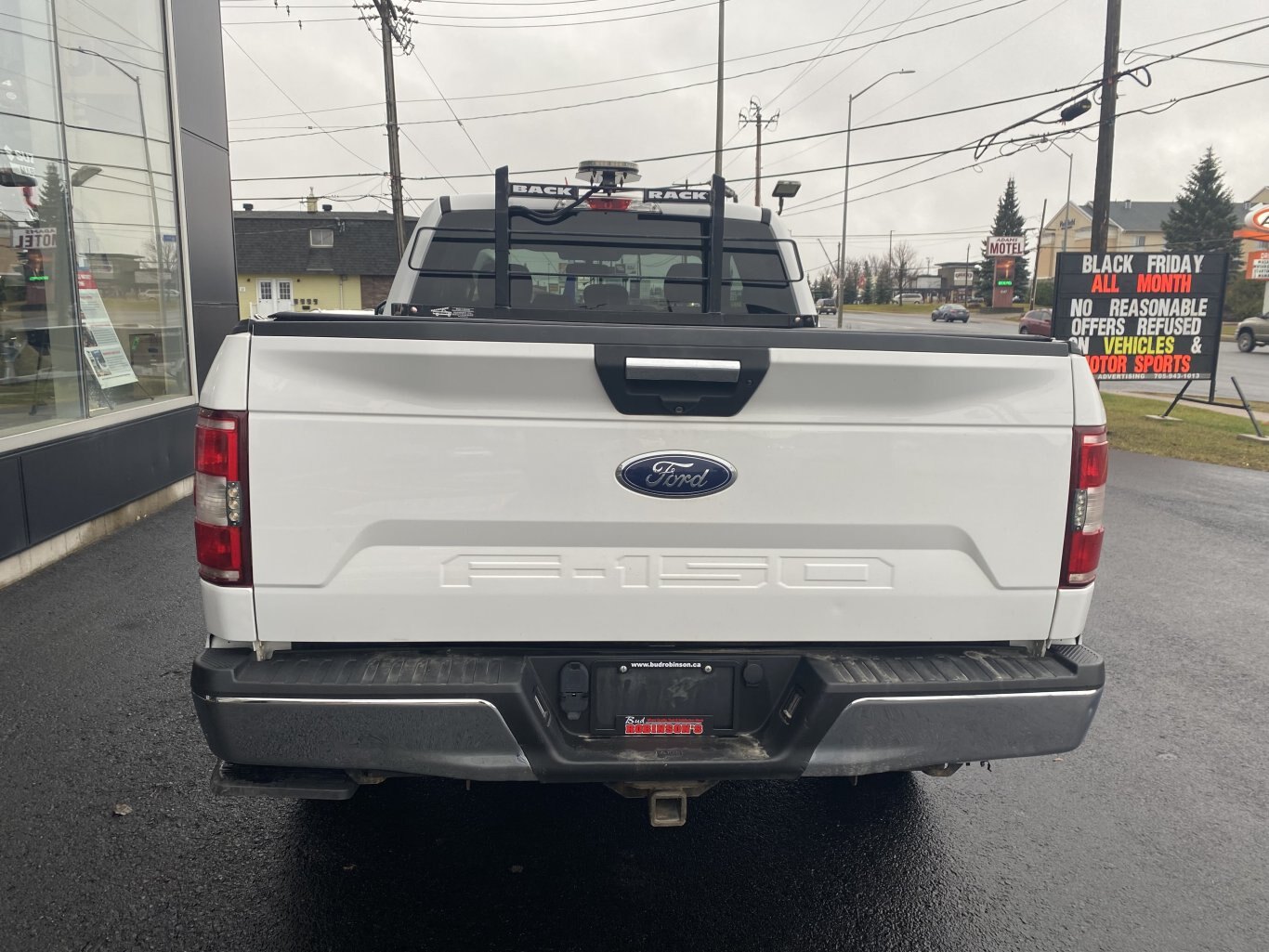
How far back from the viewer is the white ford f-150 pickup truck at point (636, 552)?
7.64ft

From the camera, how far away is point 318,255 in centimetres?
5378

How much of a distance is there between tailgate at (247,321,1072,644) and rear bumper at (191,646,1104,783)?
76 millimetres

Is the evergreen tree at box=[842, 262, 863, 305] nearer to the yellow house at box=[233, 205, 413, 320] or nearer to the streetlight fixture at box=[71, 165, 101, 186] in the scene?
the yellow house at box=[233, 205, 413, 320]

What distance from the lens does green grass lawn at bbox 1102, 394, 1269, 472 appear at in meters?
12.3

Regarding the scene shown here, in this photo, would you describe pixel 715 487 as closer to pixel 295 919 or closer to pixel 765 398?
pixel 765 398

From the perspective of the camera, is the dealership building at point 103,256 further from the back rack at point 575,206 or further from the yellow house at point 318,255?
the yellow house at point 318,255

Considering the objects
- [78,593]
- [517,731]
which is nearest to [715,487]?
[517,731]

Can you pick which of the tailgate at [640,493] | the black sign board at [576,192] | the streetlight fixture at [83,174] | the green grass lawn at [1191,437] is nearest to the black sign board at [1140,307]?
the green grass lawn at [1191,437]

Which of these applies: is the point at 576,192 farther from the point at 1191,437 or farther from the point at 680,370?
the point at 1191,437

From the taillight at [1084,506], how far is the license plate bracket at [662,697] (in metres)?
0.94

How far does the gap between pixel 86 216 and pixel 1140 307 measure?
42.2 ft

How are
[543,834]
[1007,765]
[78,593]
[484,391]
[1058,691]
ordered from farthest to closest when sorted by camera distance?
1. [78,593]
2. [1007,765]
3. [543,834]
4. [1058,691]
5. [484,391]

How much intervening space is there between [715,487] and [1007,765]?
2336 millimetres

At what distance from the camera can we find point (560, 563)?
2.44 m
